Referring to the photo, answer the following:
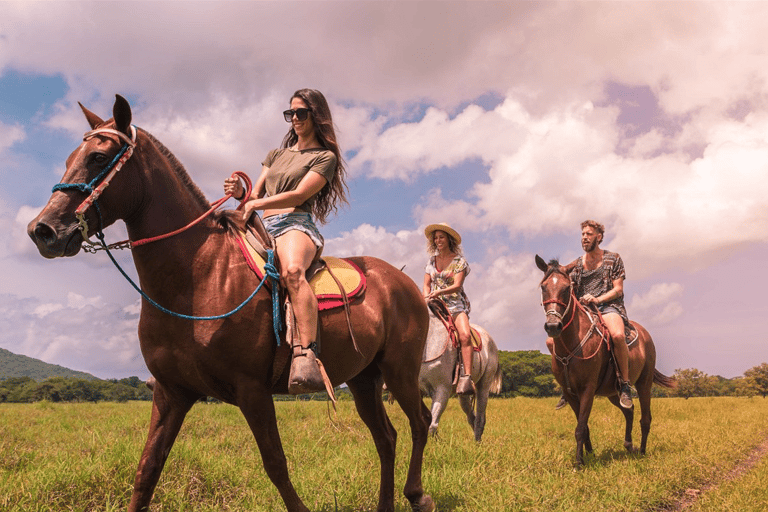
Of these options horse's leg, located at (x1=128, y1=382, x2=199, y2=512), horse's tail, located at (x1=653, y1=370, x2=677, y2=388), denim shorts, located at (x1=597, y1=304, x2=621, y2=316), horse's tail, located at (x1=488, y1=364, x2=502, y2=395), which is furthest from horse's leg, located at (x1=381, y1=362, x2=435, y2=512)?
horse's tail, located at (x1=653, y1=370, x2=677, y2=388)

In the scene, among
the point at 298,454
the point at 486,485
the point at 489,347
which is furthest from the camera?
the point at 489,347

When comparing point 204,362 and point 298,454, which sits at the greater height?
point 204,362

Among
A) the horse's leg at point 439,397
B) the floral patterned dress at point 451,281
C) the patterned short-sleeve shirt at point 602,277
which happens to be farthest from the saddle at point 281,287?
the patterned short-sleeve shirt at point 602,277

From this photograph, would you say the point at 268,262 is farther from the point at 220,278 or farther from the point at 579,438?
the point at 579,438

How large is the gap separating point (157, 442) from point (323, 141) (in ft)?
8.63

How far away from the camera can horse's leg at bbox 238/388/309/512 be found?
11.9 ft

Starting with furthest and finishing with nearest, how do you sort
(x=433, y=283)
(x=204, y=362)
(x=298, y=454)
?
(x=433, y=283) → (x=298, y=454) → (x=204, y=362)

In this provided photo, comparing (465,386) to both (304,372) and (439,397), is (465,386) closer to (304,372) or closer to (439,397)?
(439,397)

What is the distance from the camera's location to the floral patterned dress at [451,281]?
29.5 ft

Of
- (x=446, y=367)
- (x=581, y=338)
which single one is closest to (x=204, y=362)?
(x=446, y=367)

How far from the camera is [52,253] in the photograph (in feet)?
10.4

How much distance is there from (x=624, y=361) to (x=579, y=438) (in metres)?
1.87

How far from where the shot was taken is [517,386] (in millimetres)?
52375

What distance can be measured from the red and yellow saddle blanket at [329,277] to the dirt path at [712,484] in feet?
13.7
